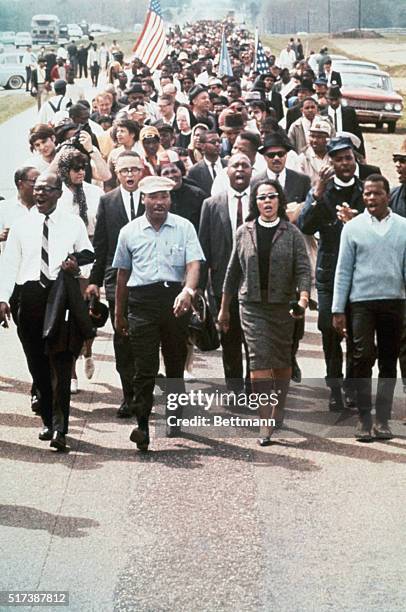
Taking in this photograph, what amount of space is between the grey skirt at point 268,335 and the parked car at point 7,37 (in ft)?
99.6

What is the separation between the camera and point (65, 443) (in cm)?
938

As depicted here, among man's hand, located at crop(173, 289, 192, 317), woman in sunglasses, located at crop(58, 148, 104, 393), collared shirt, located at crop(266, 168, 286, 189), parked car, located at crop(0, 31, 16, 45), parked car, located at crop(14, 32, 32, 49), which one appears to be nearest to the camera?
man's hand, located at crop(173, 289, 192, 317)

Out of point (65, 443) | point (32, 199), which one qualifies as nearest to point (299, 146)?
point (32, 199)

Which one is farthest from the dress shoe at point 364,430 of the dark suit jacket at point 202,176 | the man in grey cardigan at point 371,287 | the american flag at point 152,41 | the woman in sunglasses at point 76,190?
the american flag at point 152,41

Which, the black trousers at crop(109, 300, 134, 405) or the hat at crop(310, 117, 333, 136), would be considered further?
the hat at crop(310, 117, 333, 136)

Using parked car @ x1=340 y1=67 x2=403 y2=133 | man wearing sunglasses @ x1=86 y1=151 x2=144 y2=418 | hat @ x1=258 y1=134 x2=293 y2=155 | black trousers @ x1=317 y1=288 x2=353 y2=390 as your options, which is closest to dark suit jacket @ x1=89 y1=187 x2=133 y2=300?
man wearing sunglasses @ x1=86 y1=151 x2=144 y2=418

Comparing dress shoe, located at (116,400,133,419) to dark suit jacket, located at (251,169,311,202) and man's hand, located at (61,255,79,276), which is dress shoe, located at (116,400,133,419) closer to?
man's hand, located at (61,255,79,276)

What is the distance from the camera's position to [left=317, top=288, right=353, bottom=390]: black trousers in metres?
10.3

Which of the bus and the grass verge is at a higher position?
the bus

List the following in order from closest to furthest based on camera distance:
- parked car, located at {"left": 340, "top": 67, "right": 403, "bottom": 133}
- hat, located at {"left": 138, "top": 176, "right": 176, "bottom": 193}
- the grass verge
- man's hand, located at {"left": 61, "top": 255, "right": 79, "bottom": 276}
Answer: hat, located at {"left": 138, "top": 176, "right": 176, "bottom": 193}, man's hand, located at {"left": 61, "top": 255, "right": 79, "bottom": 276}, parked car, located at {"left": 340, "top": 67, "right": 403, "bottom": 133}, the grass verge

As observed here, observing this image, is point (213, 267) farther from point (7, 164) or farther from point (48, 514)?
point (7, 164)

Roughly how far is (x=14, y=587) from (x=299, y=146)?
10.2 meters

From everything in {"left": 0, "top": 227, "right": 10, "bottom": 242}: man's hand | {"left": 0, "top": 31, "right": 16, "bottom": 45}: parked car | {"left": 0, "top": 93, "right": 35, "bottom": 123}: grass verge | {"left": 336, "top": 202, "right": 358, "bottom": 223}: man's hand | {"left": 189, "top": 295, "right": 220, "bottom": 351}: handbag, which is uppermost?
{"left": 336, "top": 202, "right": 358, "bottom": 223}: man's hand

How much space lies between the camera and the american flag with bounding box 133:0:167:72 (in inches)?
1014
